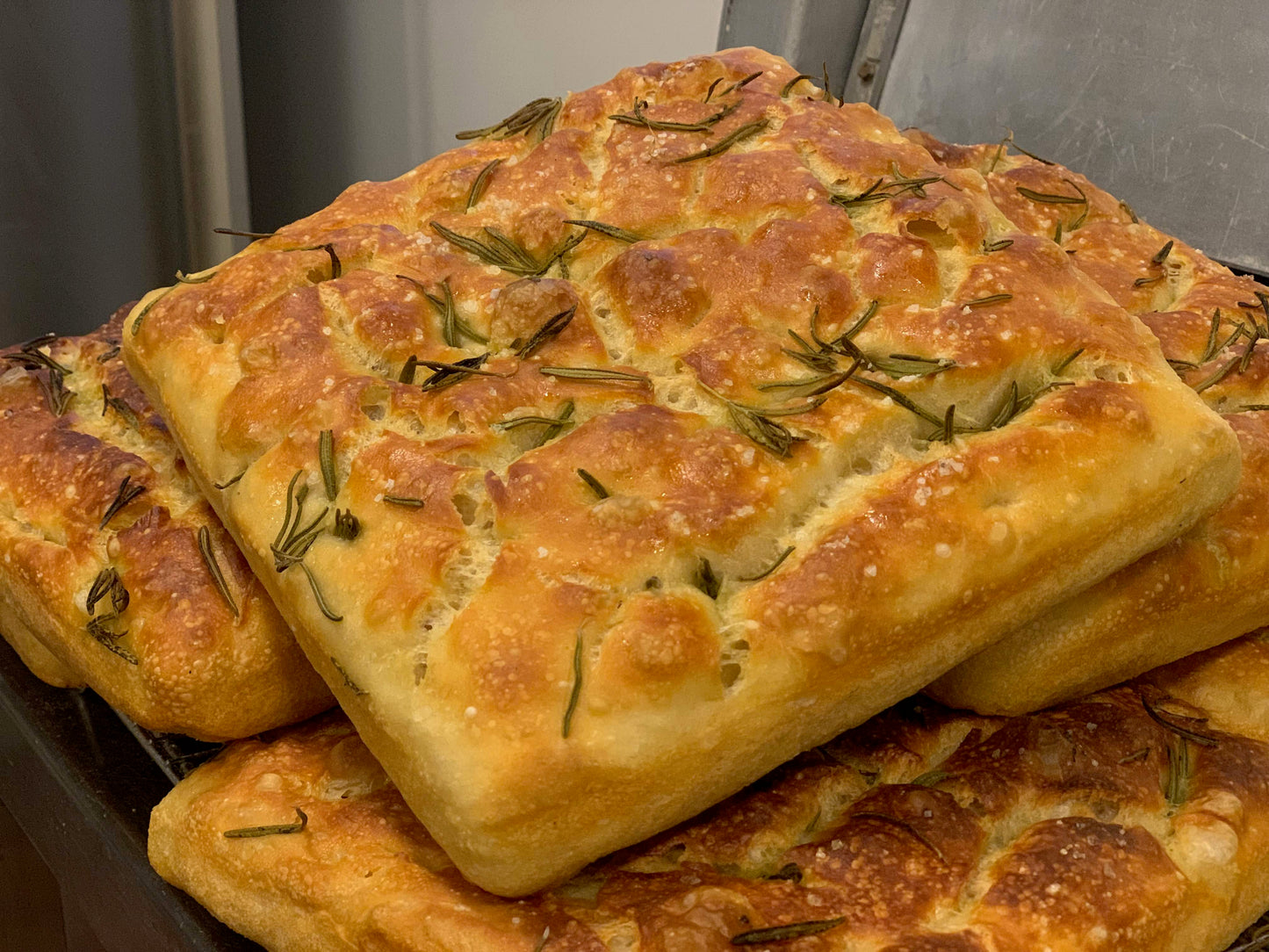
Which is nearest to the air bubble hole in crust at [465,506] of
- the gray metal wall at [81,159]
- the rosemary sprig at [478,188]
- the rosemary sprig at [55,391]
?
the rosemary sprig at [478,188]

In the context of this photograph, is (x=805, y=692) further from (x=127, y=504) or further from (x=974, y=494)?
(x=127, y=504)

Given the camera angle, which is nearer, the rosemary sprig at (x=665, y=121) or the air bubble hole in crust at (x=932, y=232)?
the air bubble hole in crust at (x=932, y=232)

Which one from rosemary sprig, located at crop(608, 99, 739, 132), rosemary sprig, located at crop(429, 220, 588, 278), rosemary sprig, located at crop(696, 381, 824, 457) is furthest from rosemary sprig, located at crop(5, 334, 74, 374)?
rosemary sprig, located at crop(696, 381, 824, 457)

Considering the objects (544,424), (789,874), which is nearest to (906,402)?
(544,424)

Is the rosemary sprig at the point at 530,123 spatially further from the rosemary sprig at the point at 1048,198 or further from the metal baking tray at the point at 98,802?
the metal baking tray at the point at 98,802

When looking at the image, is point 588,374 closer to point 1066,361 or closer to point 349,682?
point 349,682

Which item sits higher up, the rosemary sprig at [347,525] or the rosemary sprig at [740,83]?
the rosemary sprig at [740,83]
